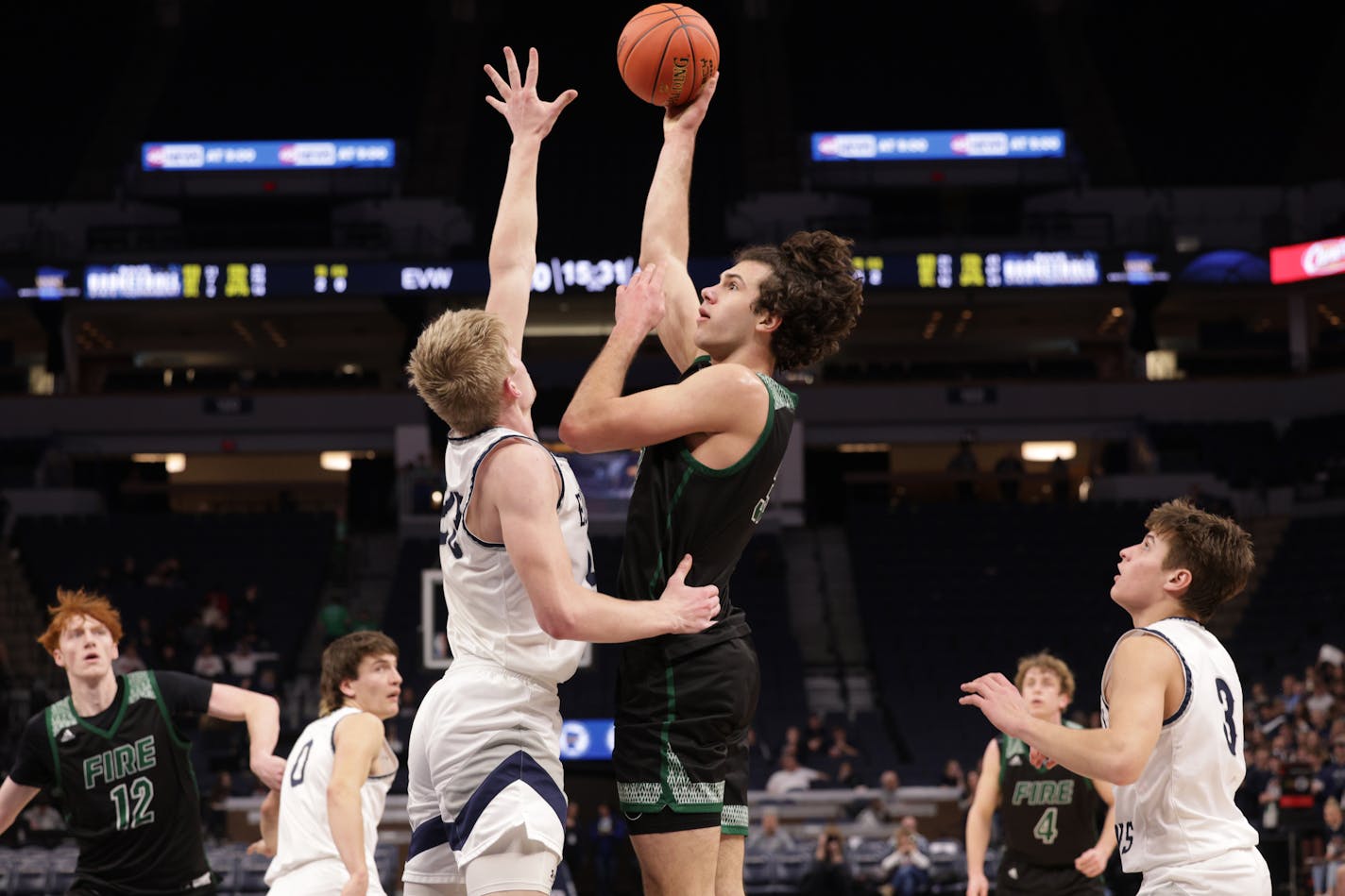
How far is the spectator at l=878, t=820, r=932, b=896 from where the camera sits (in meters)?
13.2

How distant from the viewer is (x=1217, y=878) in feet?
13.8

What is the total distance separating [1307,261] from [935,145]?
714 centimetres

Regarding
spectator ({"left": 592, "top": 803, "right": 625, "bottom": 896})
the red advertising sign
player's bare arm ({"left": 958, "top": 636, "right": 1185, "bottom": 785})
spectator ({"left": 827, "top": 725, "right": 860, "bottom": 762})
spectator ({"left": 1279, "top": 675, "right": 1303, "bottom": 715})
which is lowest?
spectator ({"left": 592, "top": 803, "right": 625, "bottom": 896})

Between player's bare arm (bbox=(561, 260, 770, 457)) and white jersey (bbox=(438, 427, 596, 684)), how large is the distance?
0.63 feet

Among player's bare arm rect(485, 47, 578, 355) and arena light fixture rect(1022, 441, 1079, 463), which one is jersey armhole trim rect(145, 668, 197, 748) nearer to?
player's bare arm rect(485, 47, 578, 355)

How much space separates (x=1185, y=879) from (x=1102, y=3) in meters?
33.1

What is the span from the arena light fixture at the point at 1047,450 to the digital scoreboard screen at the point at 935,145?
18.5 feet

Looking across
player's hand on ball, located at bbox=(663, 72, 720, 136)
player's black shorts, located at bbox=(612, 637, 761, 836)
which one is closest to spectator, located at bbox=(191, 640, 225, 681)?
player's hand on ball, located at bbox=(663, 72, 720, 136)

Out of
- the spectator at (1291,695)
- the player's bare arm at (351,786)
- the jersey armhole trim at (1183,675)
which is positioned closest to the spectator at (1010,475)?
the spectator at (1291,695)

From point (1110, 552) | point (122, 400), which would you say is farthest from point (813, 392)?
point (122, 400)

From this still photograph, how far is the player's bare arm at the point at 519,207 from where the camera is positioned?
468cm

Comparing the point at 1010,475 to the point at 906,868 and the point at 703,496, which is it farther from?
the point at 703,496

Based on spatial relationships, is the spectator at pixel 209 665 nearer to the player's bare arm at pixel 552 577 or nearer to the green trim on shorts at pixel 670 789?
the green trim on shorts at pixel 670 789

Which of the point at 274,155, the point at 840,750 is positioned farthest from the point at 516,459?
the point at 274,155
